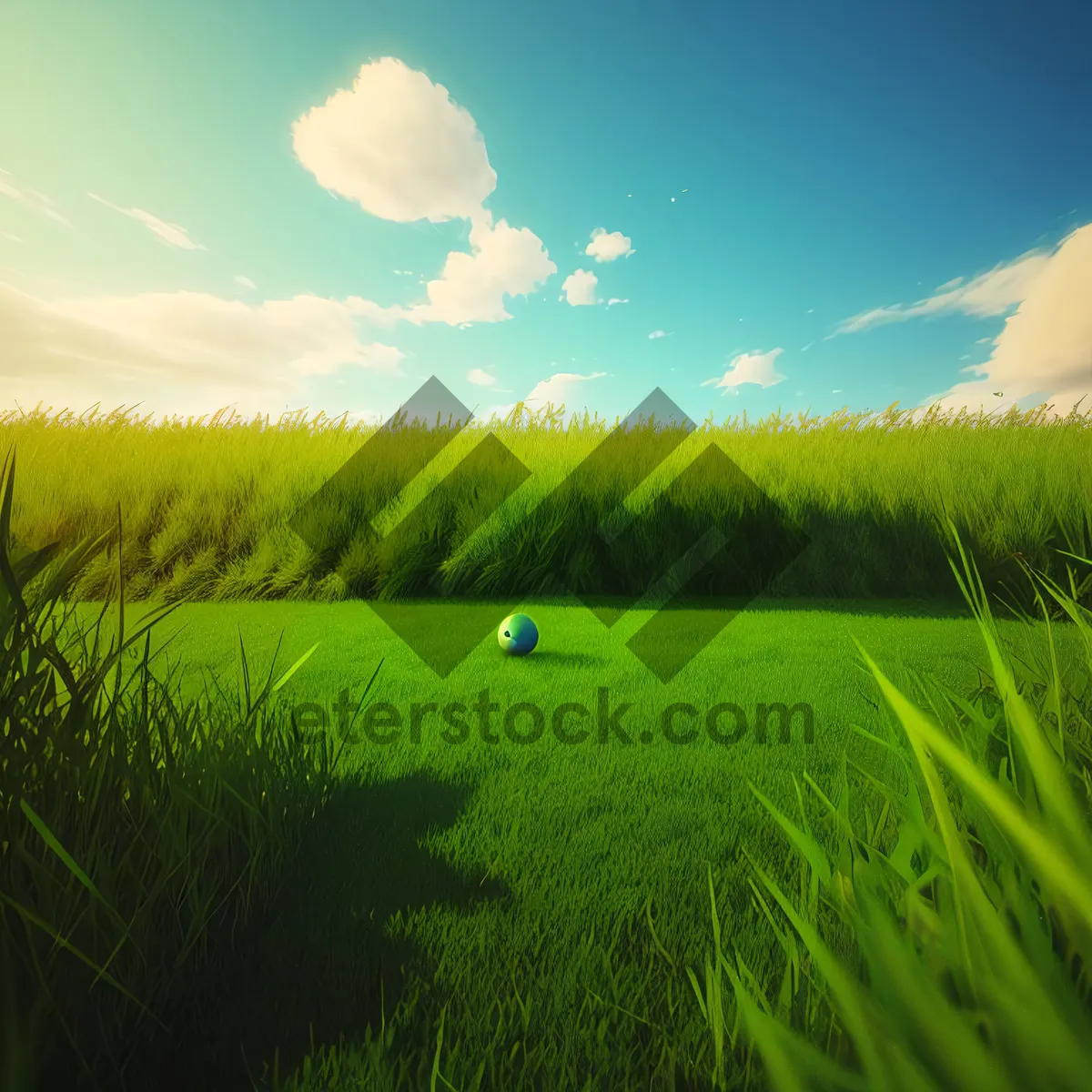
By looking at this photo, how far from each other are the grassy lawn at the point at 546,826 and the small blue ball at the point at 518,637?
58 millimetres

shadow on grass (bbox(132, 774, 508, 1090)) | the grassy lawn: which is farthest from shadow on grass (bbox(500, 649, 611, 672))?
shadow on grass (bbox(132, 774, 508, 1090))

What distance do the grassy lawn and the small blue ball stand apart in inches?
2.3

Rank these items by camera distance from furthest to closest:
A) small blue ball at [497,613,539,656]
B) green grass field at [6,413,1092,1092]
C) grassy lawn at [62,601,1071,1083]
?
1. small blue ball at [497,613,539,656]
2. grassy lawn at [62,601,1071,1083]
3. green grass field at [6,413,1092,1092]

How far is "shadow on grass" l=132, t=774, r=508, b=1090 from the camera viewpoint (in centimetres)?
79

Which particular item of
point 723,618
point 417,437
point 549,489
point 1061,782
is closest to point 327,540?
point 549,489

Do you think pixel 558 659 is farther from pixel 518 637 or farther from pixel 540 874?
pixel 540 874

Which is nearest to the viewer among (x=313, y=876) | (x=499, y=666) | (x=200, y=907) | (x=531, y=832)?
(x=200, y=907)

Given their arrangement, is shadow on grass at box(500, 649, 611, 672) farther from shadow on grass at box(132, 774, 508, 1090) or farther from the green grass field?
shadow on grass at box(132, 774, 508, 1090)

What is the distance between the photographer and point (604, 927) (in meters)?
1.02

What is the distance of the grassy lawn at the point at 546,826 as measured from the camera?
0.92 meters

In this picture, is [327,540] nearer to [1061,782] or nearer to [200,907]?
[200,907]

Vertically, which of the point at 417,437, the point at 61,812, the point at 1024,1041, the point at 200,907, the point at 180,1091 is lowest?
the point at 180,1091

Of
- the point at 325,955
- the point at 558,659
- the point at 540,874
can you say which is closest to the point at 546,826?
the point at 540,874

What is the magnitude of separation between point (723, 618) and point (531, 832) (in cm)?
229
